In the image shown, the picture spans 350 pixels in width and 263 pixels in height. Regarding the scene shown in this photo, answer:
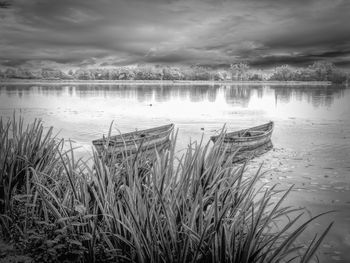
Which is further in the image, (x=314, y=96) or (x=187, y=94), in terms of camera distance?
(x=187, y=94)

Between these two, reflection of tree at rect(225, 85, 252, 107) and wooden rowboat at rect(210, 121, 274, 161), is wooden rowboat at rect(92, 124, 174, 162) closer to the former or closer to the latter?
wooden rowboat at rect(210, 121, 274, 161)

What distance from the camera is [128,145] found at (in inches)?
618

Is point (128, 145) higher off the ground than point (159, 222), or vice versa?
point (159, 222)

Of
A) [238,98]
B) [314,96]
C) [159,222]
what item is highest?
[314,96]

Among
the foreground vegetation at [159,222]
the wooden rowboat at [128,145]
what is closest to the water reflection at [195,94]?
the wooden rowboat at [128,145]

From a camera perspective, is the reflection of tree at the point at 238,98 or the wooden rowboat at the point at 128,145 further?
the reflection of tree at the point at 238,98

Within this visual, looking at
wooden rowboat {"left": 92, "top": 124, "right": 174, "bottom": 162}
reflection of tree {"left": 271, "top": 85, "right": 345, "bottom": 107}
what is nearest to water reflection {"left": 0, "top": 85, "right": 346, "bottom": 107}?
reflection of tree {"left": 271, "top": 85, "right": 345, "bottom": 107}

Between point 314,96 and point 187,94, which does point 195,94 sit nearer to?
point 187,94

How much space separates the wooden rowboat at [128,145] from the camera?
428 centimetres

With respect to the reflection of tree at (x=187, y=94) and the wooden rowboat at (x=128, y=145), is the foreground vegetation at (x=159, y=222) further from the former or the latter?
the reflection of tree at (x=187, y=94)

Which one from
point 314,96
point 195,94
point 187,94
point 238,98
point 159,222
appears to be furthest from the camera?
point 195,94

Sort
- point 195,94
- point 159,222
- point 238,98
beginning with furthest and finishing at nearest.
Result: point 195,94 → point 238,98 → point 159,222

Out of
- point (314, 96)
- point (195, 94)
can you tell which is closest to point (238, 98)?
point (195, 94)

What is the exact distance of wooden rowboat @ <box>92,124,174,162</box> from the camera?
4.28m
